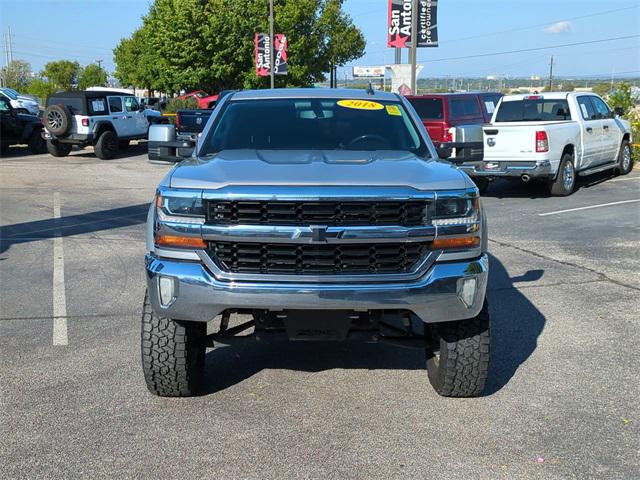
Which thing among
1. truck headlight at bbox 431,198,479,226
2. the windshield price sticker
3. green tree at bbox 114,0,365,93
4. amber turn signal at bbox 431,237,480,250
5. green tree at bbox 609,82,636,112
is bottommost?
amber turn signal at bbox 431,237,480,250

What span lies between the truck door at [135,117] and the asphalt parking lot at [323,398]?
15.7 metres

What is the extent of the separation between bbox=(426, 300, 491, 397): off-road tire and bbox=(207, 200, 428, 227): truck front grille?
0.82 meters

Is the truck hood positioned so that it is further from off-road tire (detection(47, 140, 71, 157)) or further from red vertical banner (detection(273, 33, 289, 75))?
red vertical banner (detection(273, 33, 289, 75))

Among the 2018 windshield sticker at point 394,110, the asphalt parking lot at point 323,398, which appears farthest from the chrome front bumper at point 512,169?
the 2018 windshield sticker at point 394,110

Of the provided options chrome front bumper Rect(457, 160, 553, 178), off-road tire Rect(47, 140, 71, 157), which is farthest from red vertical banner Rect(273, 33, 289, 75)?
chrome front bumper Rect(457, 160, 553, 178)

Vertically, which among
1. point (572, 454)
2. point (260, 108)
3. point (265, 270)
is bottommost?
point (572, 454)

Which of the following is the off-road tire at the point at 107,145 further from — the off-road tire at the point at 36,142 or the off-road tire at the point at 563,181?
the off-road tire at the point at 563,181

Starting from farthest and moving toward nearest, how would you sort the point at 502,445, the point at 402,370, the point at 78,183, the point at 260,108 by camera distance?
1. the point at 78,183
2. the point at 260,108
3. the point at 402,370
4. the point at 502,445

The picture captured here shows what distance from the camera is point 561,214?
12.1 meters

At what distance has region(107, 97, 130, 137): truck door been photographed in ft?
73.9

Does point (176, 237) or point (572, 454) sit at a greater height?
point (176, 237)

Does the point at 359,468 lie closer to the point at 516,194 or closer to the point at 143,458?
the point at 143,458

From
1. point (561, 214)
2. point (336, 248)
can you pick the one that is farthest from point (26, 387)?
point (561, 214)

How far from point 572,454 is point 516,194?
11.3 meters
